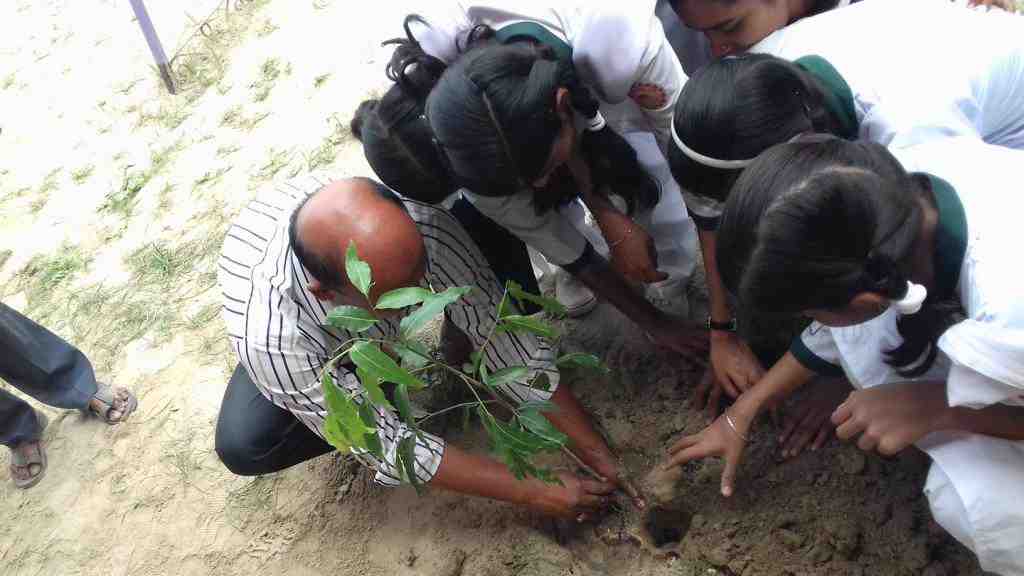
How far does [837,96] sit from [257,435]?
58.6 inches

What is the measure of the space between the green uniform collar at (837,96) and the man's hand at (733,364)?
2.00 ft

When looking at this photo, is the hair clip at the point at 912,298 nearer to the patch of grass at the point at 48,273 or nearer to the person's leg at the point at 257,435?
the person's leg at the point at 257,435

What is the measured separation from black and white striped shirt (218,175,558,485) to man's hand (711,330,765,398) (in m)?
0.40

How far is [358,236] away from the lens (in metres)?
1.37

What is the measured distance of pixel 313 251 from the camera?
142 cm

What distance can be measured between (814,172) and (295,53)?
128 inches

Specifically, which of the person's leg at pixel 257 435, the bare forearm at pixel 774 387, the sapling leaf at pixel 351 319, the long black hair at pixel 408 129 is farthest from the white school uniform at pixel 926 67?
the person's leg at pixel 257 435

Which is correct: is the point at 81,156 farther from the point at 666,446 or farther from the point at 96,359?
the point at 666,446

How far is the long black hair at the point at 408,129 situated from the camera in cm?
154

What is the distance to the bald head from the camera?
1374mm

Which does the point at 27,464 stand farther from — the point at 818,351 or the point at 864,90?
the point at 864,90

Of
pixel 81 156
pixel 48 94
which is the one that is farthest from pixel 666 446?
pixel 48 94

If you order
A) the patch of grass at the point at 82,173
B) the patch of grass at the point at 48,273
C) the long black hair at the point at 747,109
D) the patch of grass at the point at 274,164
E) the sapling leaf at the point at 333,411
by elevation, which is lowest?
Result: the patch of grass at the point at 48,273

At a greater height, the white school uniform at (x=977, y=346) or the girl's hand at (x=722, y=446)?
the white school uniform at (x=977, y=346)
